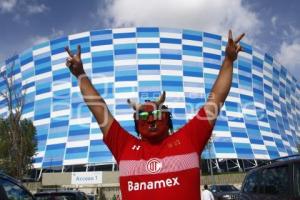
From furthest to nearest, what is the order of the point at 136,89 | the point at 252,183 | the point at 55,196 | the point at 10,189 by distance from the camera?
the point at 136,89 < the point at 55,196 < the point at 252,183 < the point at 10,189

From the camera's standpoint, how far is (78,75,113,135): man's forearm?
3.32 meters

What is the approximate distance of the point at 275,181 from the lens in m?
7.13

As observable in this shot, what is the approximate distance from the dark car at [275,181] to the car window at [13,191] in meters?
3.53

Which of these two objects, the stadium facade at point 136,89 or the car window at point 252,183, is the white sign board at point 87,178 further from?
the car window at point 252,183

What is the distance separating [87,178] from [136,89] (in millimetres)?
24483

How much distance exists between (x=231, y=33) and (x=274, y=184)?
4.39 meters

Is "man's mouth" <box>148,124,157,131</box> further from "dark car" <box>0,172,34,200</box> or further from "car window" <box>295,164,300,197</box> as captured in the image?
"car window" <box>295,164,300,197</box>

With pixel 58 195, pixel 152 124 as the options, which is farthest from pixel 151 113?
pixel 58 195

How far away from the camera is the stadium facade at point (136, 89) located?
57.9m

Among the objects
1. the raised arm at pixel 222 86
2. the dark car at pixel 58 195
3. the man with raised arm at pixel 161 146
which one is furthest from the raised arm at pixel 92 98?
the dark car at pixel 58 195

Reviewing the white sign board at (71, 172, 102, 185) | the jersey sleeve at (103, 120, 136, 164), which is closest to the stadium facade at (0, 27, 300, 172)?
the white sign board at (71, 172, 102, 185)

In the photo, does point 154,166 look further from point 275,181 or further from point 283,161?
point 275,181

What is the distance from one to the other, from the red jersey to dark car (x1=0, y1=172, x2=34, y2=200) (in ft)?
9.27

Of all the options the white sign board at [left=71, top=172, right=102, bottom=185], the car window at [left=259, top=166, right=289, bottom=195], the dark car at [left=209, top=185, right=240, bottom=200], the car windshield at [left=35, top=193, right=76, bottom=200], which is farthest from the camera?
the white sign board at [left=71, top=172, right=102, bottom=185]
